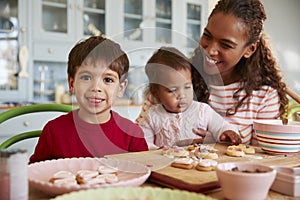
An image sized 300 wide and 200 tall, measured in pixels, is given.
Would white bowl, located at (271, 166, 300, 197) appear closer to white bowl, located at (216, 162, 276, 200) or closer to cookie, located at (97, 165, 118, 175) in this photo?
white bowl, located at (216, 162, 276, 200)

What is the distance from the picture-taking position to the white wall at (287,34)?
4320 mm

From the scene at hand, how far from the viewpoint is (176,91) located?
3.09 ft

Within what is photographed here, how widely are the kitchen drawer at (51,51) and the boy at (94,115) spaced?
2077 mm

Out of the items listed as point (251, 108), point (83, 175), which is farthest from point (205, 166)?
point (251, 108)

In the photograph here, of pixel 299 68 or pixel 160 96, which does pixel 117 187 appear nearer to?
pixel 160 96

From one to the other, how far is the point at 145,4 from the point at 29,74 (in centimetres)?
130

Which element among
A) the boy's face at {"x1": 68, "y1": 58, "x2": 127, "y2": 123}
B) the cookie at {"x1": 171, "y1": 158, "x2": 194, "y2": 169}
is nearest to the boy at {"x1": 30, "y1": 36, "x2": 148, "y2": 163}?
the boy's face at {"x1": 68, "y1": 58, "x2": 127, "y2": 123}

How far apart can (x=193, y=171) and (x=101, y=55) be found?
360mm

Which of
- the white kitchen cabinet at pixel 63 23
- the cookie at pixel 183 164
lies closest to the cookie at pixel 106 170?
the cookie at pixel 183 164

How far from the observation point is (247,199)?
0.60 meters

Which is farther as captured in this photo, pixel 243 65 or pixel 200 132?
pixel 243 65

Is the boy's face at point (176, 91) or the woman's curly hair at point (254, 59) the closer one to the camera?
the boy's face at point (176, 91)

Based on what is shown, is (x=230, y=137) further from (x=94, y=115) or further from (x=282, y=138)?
(x=94, y=115)

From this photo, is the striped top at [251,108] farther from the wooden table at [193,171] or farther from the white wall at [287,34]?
the white wall at [287,34]
